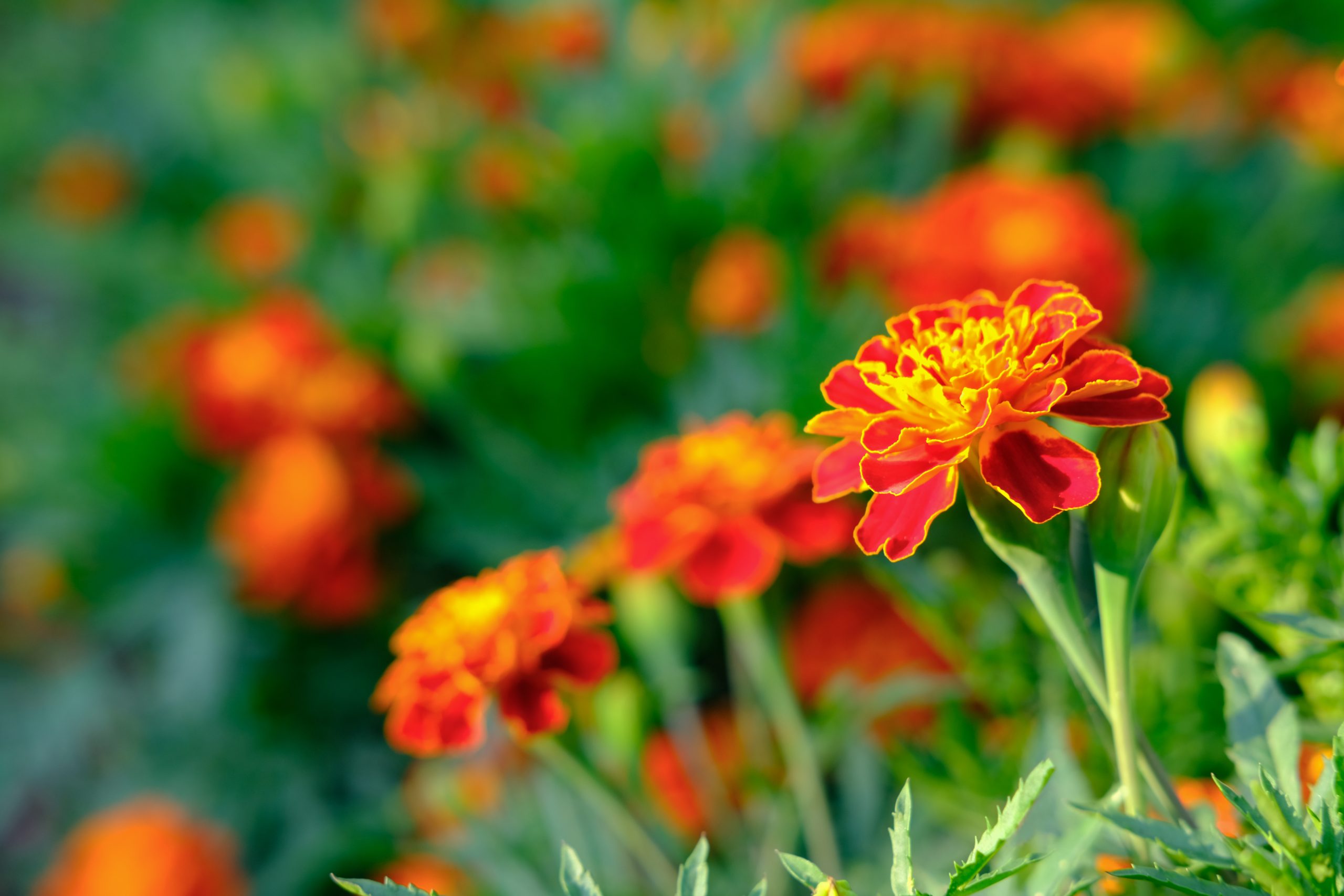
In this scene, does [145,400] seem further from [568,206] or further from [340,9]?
[340,9]

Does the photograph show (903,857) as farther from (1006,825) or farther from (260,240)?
(260,240)

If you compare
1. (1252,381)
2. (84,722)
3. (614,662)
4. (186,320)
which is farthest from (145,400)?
(1252,381)

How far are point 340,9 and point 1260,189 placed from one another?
41.8 inches

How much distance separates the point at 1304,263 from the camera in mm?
744

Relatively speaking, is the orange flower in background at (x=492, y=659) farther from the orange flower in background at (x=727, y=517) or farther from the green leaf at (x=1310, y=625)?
the green leaf at (x=1310, y=625)

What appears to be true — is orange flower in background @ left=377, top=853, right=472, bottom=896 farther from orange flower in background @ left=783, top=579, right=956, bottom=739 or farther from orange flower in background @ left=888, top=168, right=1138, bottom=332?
orange flower in background @ left=888, top=168, right=1138, bottom=332

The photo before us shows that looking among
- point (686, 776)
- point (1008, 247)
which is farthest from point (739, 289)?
point (686, 776)

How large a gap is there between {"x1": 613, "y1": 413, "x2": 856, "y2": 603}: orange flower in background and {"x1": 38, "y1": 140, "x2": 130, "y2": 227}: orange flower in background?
1.01 meters

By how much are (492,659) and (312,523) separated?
0.42 metres

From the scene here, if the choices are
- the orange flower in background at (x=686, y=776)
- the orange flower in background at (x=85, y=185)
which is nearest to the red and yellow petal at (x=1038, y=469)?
the orange flower in background at (x=686, y=776)

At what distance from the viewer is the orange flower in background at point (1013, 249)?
0.57m

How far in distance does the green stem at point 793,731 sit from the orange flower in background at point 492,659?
75 mm

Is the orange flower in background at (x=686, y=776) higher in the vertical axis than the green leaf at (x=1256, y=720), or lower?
lower

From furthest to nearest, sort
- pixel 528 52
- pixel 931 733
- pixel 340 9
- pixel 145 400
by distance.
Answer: pixel 340 9
pixel 528 52
pixel 145 400
pixel 931 733
